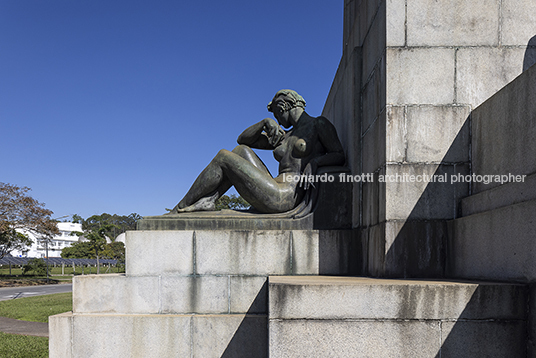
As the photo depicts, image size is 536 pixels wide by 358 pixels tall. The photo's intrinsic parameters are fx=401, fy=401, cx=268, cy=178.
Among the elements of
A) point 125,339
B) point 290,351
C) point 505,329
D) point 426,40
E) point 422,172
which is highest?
point 426,40

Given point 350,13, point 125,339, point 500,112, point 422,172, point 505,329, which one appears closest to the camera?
point 505,329

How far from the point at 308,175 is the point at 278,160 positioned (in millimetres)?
918

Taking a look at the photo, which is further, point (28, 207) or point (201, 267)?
point (28, 207)

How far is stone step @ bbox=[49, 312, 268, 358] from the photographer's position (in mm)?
5574

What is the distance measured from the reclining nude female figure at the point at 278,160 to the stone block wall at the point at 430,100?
1.37 metres

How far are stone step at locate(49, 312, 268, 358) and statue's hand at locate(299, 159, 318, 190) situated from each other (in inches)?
85.1

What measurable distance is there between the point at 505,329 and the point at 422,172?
2.24m

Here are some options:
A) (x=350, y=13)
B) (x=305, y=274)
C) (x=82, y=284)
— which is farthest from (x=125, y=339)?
(x=350, y=13)

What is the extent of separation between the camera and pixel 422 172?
5211mm

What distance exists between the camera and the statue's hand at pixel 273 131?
23.8 feet

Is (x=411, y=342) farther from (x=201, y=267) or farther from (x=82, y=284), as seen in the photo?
(x=82, y=284)

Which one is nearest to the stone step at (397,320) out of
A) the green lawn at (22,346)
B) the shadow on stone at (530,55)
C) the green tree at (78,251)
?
the shadow on stone at (530,55)

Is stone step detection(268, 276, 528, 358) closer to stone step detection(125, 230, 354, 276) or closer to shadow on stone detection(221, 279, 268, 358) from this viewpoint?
shadow on stone detection(221, 279, 268, 358)

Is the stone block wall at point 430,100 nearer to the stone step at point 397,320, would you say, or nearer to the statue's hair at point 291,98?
the stone step at point 397,320
